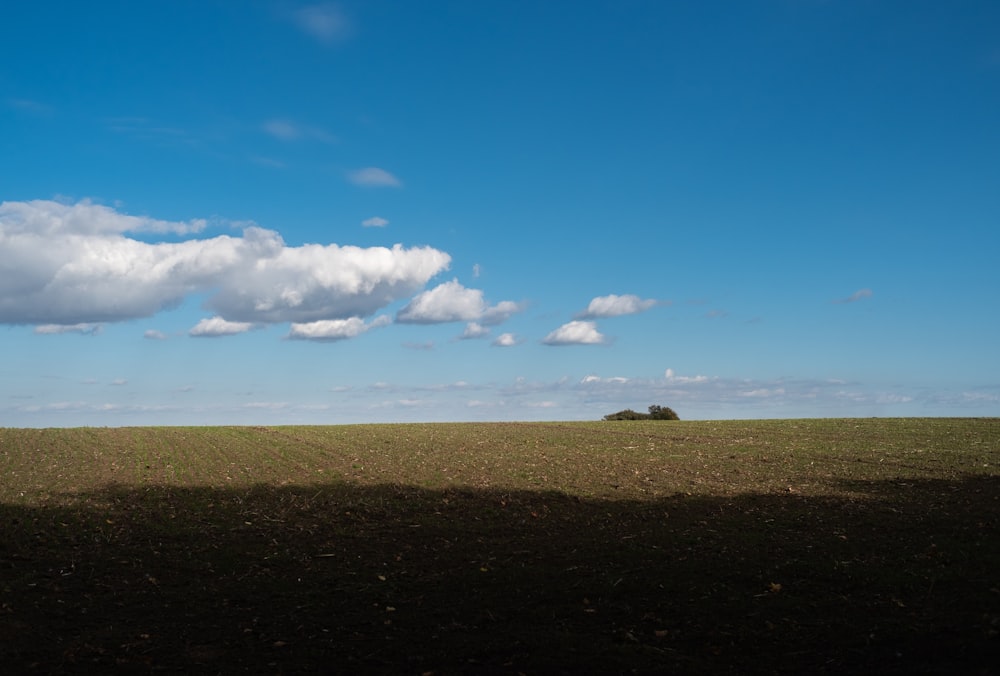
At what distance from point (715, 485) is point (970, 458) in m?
12.8

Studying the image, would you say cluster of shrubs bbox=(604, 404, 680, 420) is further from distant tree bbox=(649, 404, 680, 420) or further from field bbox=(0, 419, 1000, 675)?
field bbox=(0, 419, 1000, 675)

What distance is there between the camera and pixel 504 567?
38.6ft

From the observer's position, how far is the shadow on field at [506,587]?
7.98 m

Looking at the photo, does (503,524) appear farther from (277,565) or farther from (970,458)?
(970,458)

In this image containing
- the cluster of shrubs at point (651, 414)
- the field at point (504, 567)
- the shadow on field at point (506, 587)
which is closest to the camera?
the shadow on field at point (506, 587)

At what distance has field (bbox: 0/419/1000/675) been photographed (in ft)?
26.5

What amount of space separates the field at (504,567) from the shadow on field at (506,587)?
1.9 inches

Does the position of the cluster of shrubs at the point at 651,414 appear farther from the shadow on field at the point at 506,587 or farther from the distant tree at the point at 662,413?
the shadow on field at the point at 506,587

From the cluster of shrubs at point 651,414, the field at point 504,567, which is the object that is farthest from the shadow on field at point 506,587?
the cluster of shrubs at point 651,414

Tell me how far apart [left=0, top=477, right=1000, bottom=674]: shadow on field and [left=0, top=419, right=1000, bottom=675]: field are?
0.16ft

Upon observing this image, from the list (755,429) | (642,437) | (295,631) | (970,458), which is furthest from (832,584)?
(755,429)

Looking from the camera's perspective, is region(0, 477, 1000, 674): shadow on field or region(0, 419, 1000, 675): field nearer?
region(0, 477, 1000, 674): shadow on field

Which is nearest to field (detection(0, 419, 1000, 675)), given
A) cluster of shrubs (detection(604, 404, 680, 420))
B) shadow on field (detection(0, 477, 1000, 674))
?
shadow on field (detection(0, 477, 1000, 674))

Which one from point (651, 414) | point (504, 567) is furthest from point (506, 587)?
point (651, 414)
